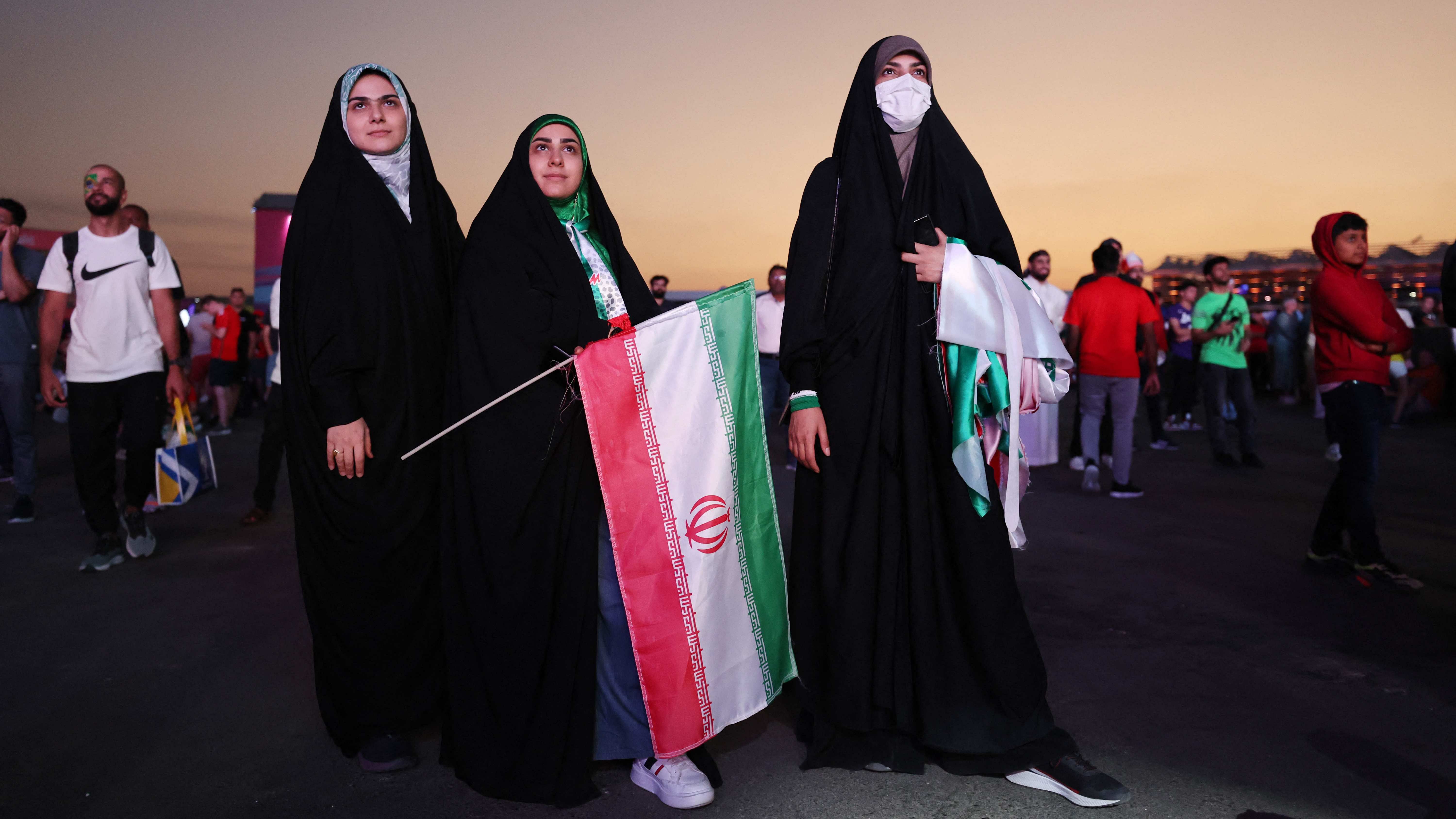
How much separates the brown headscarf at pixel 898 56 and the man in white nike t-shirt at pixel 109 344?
4.22 m

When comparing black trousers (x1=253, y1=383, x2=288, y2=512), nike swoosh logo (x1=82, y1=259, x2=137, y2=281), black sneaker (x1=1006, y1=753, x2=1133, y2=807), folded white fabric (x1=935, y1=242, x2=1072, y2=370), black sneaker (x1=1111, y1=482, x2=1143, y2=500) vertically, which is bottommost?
black sneaker (x1=1111, y1=482, x2=1143, y2=500)

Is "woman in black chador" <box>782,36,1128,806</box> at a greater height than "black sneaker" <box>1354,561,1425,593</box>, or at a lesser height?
greater

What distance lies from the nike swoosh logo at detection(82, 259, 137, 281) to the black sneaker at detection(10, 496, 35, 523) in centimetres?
226

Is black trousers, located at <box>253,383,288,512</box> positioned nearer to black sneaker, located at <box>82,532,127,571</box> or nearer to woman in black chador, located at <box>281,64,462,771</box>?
black sneaker, located at <box>82,532,127,571</box>

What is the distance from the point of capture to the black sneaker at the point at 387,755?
2.75 meters

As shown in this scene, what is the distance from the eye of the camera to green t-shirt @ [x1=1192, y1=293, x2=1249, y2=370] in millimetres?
8586

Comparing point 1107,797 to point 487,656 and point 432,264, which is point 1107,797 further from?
point 432,264

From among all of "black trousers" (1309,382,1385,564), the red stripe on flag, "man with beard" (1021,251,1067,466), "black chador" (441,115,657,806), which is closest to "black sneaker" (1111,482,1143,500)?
"man with beard" (1021,251,1067,466)

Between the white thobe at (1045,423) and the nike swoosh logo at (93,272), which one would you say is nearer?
the nike swoosh logo at (93,272)

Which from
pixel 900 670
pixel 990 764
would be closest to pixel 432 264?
pixel 900 670

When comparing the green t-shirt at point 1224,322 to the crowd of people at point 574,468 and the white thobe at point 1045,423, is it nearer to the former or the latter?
the white thobe at point 1045,423

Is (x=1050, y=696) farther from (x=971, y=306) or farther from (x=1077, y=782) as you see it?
(x=971, y=306)

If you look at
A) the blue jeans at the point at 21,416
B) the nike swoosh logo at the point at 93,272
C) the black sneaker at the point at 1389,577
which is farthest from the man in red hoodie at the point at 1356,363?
the blue jeans at the point at 21,416

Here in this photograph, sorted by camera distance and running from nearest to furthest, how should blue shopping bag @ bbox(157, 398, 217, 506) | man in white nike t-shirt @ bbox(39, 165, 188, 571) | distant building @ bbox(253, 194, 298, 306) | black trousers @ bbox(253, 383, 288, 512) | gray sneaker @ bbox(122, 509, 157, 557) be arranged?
man in white nike t-shirt @ bbox(39, 165, 188, 571), gray sneaker @ bbox(122, 509, 157, 557), blue shopping bag @ bbox(157, 398, 217, 506), black trousers @ bbox(253, 383, 288, 512), distant building @ bbox(253, 194, 298, 306)
